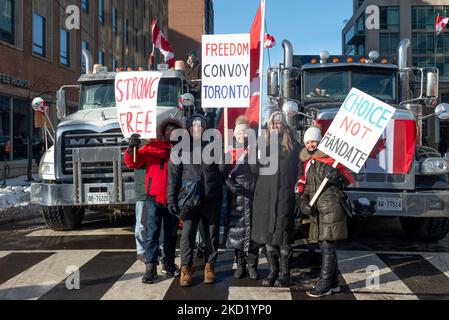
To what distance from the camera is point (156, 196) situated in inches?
205

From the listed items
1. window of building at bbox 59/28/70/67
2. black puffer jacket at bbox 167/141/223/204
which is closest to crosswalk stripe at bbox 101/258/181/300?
black puffer jacket at bbox 167/141/223/204

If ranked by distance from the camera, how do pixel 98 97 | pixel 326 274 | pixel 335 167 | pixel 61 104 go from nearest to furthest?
pixel 326 274, pixel 335 167, pixel 98 97, pixel 61 104

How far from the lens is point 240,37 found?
629 cm

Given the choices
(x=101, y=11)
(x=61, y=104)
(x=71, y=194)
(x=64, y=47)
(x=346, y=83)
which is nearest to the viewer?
(x=71, y=194)

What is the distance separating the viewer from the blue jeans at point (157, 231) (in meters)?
5.20

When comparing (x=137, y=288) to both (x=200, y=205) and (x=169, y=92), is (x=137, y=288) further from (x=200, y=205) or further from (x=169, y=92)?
(x=169, y=92)

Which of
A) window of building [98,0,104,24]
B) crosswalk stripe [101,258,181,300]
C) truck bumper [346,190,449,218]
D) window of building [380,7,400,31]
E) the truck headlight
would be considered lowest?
crosswalk stripe [101,258,181,300]

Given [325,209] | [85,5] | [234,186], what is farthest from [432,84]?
[85,5]

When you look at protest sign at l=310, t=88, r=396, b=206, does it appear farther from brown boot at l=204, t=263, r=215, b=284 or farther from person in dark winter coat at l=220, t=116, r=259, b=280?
brown boot at l=204, t=263, r=215, b=284

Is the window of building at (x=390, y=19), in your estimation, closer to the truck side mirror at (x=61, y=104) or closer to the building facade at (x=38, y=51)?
the building facade at (x=38, y=51)

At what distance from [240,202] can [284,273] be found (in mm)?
894

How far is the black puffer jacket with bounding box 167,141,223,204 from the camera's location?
500cm

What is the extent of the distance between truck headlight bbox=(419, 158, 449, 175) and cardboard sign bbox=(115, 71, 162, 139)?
3.63m

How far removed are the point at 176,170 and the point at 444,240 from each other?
4797 millimetres
